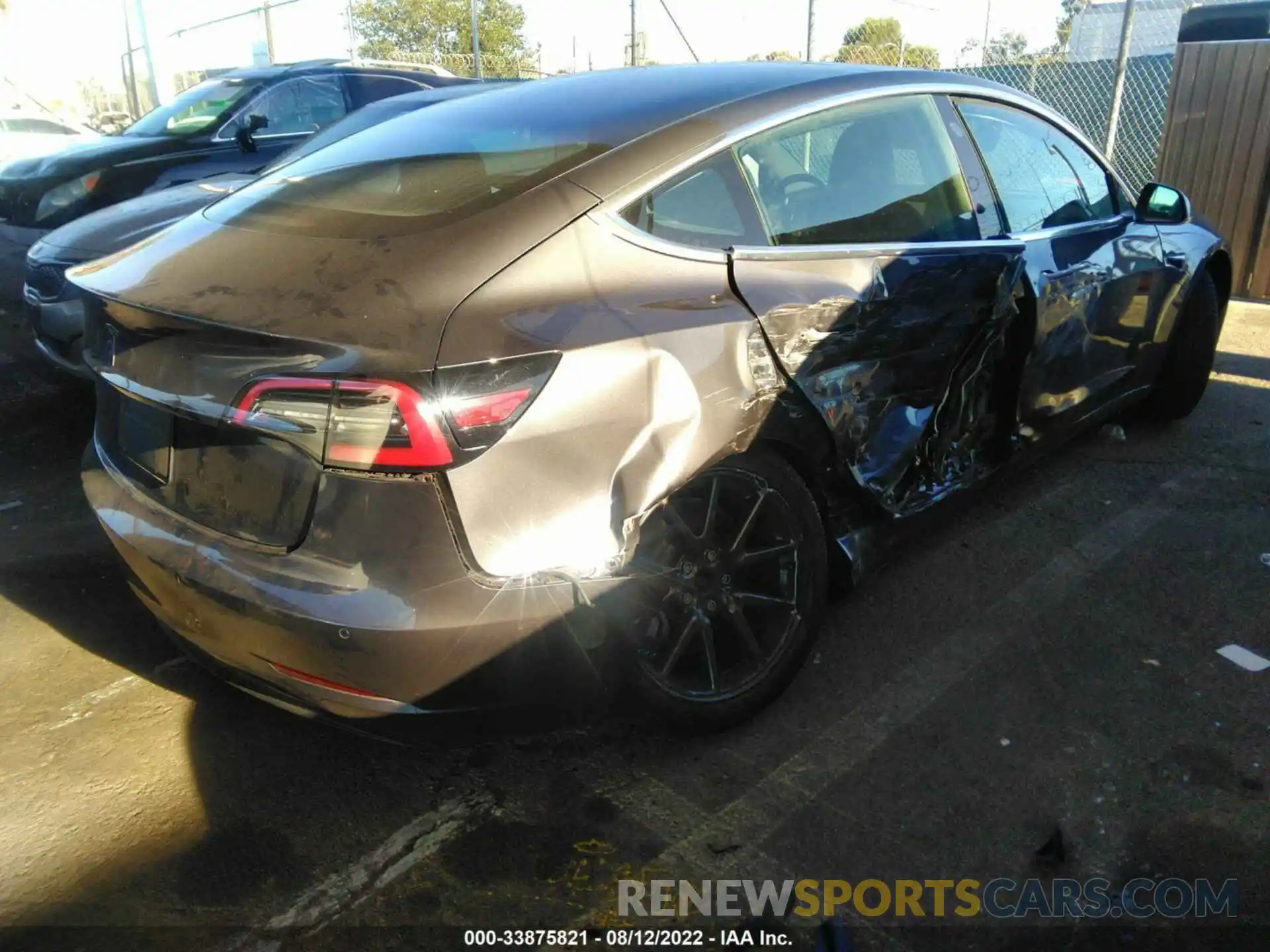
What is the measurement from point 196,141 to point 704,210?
627cm

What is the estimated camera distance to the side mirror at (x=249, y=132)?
7.26 meters

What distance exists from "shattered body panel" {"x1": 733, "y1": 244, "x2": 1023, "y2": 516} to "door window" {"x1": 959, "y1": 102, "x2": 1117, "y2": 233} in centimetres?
29

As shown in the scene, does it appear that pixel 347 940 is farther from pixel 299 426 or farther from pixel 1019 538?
pixel 1019 538

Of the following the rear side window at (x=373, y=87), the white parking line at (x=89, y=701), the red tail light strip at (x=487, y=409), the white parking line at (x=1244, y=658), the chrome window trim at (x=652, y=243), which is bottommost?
the white parking line at (x=89, y=701)

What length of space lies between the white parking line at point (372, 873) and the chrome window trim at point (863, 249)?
1569 mm

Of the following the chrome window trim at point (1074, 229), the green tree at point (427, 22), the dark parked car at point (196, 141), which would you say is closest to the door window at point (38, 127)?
the dark parked car at point (196, 141)

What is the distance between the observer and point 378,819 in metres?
2.52

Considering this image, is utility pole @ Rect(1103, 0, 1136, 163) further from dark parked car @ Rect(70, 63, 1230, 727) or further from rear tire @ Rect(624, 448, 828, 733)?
rear tire @ Rect(624, 448, 828, 733)

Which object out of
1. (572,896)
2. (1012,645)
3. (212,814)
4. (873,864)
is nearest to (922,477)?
(1012,645)

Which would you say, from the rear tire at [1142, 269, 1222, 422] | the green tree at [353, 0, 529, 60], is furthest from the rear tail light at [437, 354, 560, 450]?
the green tree at [353, 0, 529, 60]

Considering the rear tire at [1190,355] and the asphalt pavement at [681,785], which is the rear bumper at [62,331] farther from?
the rear tire at [1190,355]

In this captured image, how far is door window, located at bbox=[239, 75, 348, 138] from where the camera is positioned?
7965 millimetres

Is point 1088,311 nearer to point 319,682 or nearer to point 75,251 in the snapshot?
point 319,682

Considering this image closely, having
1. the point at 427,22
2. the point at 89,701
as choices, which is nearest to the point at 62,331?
the point at 89,701
